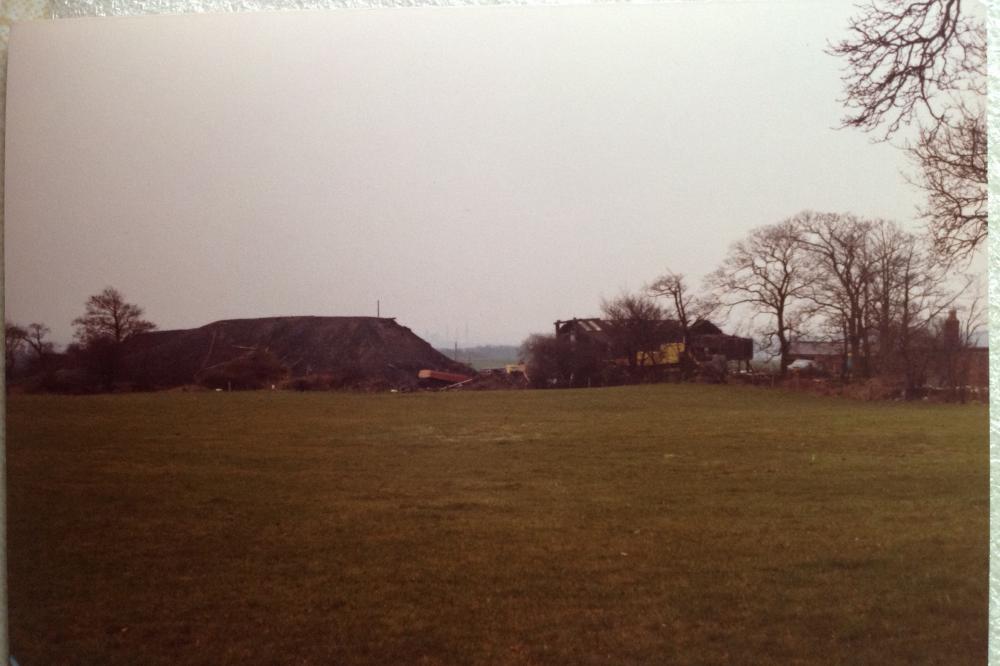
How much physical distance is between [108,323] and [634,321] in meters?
1.75

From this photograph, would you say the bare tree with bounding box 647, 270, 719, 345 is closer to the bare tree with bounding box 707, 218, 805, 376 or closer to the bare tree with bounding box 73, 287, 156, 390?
the bare tree with bounding box 707, 218, 805, 376

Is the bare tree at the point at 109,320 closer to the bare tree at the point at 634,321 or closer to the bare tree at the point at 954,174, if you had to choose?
the bare tree at the point at 634,321

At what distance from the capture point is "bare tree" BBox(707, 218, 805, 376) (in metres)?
2.45

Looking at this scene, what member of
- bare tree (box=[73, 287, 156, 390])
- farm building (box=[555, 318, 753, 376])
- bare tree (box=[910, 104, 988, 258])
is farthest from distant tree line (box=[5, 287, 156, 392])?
bare tree (box=[910, 104, 988, 258])

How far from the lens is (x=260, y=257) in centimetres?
259

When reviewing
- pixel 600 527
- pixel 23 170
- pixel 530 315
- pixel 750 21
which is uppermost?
pixel 750 21

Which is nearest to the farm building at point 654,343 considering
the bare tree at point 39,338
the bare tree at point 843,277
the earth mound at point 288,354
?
the bare tree at point 843,277

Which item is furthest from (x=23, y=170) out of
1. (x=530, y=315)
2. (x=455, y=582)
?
(x=455, y=582)

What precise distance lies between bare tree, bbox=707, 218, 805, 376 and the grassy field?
0.24 metres

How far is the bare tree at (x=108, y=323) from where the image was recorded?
103 inches

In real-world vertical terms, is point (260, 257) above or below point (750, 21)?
below

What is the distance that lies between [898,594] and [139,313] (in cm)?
254

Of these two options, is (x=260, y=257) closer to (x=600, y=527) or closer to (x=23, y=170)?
(x=23, y=170)

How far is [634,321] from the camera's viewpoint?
2.53 metres
